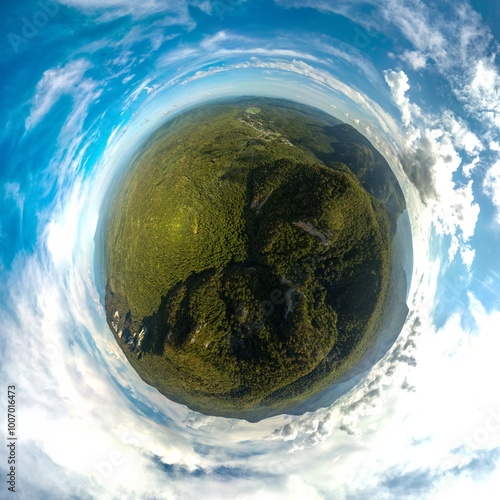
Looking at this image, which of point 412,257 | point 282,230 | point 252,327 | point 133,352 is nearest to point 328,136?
point 282,230

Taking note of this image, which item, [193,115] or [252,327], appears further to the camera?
[193,115]

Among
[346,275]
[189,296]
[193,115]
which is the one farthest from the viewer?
[193,115]

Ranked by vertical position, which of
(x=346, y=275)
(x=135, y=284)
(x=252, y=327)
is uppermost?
(x=135, y=284)

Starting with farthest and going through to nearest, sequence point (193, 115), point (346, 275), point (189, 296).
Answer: point (193, 115) < point (189, 296) < point (346, 275)

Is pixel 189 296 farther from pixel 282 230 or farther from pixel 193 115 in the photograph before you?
pixel 193 115

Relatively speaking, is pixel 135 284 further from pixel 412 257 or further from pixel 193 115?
pixel 412 257

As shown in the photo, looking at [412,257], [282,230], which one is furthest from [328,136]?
[412,257]

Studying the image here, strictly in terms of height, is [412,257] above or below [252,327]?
above
